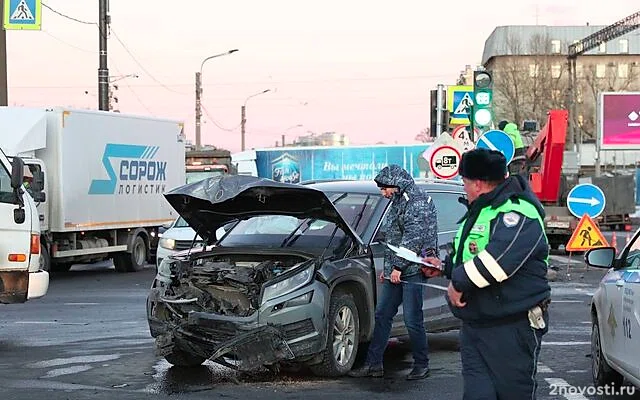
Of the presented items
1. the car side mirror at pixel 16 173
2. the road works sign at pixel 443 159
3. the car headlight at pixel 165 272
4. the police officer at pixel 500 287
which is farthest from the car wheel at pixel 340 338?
the road works sign at pixel 443 159

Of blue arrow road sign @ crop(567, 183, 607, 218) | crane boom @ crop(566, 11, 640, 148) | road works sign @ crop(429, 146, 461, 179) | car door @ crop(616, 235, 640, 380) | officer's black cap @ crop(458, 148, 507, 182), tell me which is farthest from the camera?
crane boom @ crop(566, 11, 640, 148)

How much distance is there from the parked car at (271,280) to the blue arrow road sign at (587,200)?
9752 mm

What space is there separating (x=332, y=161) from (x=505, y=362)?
3784 cm

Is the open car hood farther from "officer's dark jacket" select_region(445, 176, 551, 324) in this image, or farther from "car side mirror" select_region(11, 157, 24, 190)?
"officer's dark jacket" select_region(445, 176, 551, 324)

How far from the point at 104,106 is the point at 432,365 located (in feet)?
66.4

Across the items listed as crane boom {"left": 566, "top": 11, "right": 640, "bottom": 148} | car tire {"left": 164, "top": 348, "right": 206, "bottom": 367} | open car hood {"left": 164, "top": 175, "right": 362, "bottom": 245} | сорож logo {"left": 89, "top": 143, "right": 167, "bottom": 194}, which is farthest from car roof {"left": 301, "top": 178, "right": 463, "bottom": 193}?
crane boom {"left": 566, "top": 11, "right": 640, "bottom": 148}

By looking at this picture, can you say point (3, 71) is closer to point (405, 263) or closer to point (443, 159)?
point (443, 159)

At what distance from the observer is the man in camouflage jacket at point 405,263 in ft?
27.0

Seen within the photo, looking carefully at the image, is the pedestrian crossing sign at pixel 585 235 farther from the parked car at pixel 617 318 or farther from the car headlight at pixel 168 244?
the parked car at pixel 617 318

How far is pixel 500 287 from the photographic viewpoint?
5090mm

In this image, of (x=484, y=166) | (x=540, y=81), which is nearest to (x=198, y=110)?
(x=540, y=81)

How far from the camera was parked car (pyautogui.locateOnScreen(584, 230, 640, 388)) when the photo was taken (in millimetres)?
6449

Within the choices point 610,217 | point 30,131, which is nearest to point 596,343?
point 30,131

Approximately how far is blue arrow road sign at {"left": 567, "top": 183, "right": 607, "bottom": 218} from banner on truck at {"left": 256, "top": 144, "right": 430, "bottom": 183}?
919 inches
